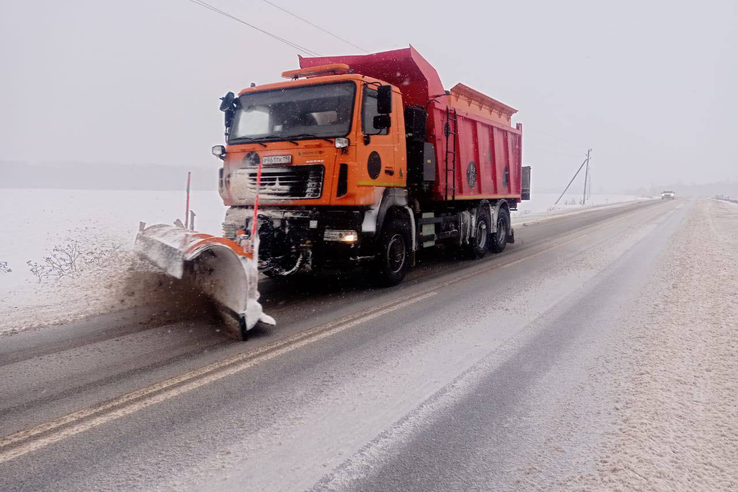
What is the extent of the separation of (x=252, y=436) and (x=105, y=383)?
1413 millimetres

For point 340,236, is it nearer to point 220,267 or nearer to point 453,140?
point 220,267

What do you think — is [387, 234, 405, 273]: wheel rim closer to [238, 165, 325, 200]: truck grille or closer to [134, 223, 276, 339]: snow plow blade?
[238, 165, 325, 200]: truck grille

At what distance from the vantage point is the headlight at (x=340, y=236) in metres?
6.02

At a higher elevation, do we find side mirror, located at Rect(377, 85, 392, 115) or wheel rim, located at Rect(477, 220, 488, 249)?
side mirror, located at Rect(377, 85, 392, 115)

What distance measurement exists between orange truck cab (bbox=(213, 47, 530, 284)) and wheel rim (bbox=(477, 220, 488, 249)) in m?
2.00

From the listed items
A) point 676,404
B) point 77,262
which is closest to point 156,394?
point 676,404

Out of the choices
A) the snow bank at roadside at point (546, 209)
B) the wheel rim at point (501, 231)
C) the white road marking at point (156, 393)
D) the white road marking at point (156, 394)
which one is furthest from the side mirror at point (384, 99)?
the snow bank at roadside at point (546, 209)

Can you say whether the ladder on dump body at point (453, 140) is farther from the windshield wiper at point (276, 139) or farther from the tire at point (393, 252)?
the windshield wiper at point (276, 139)

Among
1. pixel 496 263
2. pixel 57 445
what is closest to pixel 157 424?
pixel 57 445

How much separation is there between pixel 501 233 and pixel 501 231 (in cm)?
5

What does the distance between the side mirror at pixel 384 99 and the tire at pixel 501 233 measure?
5.75 m

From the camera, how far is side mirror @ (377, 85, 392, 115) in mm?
6078

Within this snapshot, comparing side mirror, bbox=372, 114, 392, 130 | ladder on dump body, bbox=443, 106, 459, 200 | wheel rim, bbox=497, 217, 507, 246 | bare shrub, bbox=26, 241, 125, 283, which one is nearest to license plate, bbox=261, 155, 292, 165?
side mirror, bbox=372, 114, 392, 130

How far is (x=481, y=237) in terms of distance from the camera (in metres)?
10.5
